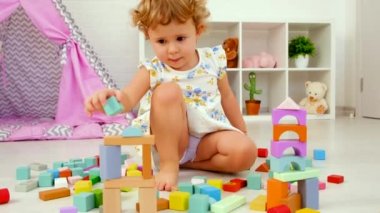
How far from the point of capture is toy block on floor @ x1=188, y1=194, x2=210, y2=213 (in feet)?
2.29

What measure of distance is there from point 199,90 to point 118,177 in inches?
20.1

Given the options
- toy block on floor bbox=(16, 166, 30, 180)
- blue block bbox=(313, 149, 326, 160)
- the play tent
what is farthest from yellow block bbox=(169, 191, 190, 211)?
the play tent

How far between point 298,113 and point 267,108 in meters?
2.04

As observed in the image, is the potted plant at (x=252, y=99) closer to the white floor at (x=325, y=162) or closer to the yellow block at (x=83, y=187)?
the white floor at (x=325, y=162)

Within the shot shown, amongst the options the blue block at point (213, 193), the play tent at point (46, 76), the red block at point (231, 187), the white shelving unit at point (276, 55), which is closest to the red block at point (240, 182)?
the red block at point (231, 187)

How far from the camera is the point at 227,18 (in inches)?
99.3

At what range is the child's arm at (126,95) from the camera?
726 millimetres

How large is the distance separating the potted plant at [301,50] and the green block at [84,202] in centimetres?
214

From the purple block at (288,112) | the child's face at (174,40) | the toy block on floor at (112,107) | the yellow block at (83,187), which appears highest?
the child's face at (174,40)

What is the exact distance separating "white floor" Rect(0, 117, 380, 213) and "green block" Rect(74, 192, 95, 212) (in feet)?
0.16

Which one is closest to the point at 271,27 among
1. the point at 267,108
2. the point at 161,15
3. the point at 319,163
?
the point at 267,108

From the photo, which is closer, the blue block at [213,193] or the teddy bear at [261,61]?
the blue block at [213,193]

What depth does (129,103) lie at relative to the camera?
0.89m

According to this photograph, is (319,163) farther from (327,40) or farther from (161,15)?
(327,40)
